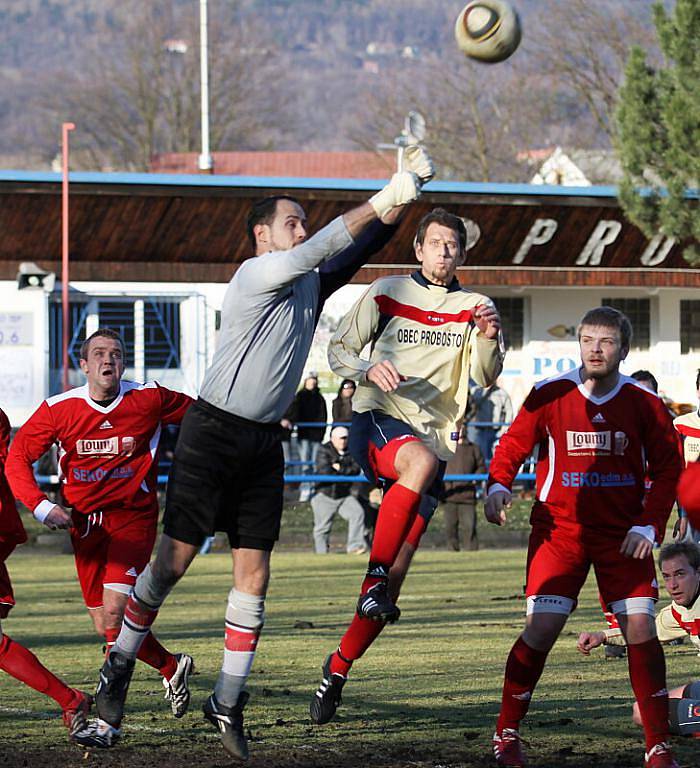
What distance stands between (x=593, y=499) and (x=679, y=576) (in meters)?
2.10

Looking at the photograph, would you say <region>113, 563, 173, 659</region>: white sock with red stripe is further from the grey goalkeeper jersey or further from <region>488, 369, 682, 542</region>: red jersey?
<region>488, 369, 682, 542</region>: red jersey

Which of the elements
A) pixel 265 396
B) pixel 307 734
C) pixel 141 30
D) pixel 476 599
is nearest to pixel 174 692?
pixel 307 734

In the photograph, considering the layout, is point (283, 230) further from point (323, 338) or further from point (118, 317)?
point (323, 338)

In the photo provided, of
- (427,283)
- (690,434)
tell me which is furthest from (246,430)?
(690,434)

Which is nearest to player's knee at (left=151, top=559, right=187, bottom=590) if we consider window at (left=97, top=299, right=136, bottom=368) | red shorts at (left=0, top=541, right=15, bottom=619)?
red shorts at (left=0, top=541, right=15, bottom=619)

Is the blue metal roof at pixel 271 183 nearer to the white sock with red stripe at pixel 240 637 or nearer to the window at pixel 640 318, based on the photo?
the window at pixel 640 318

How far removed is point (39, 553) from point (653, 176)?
1147 cm

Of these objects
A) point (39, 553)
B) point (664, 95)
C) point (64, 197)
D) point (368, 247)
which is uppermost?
point (664, 95)

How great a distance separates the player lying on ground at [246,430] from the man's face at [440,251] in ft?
2.62

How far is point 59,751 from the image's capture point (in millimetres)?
7105

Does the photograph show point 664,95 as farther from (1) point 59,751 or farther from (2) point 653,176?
(1) point 59,751

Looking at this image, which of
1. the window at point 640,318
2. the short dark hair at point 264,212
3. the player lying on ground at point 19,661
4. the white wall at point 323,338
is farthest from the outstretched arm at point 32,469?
the window at point 640,318

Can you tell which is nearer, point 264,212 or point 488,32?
point 264,212

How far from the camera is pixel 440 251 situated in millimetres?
7613
